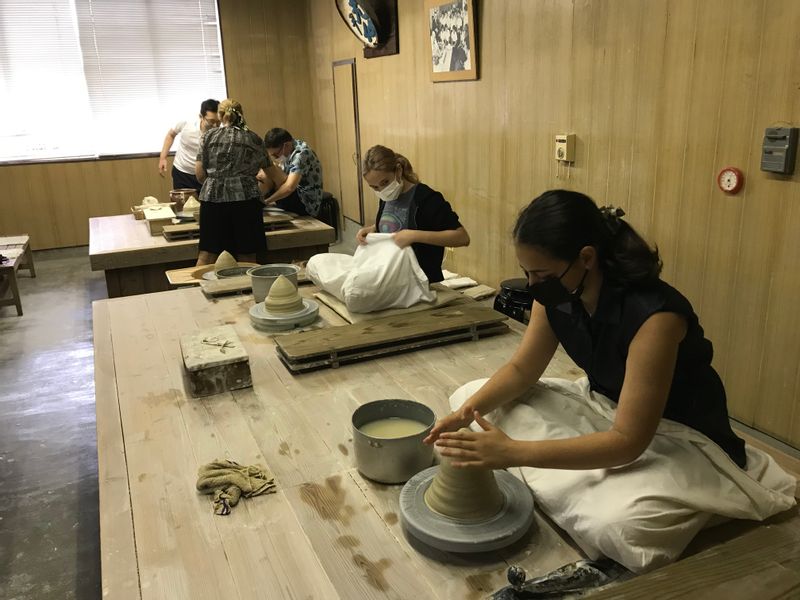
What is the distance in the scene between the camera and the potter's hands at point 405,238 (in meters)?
2.69

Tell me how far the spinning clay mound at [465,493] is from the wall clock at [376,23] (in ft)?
13.4

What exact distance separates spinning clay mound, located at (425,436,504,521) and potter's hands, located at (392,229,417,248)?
1.49 metres

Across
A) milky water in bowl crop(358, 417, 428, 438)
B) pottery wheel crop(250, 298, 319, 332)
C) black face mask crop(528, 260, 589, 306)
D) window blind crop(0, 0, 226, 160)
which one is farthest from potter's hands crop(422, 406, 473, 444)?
window blind crop(0, 0, 226, 160)

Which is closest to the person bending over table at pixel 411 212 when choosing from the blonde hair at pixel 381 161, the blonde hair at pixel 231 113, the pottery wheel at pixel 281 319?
the blonde hair at pixel 381 161

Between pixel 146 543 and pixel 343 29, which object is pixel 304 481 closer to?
pixel 146 543

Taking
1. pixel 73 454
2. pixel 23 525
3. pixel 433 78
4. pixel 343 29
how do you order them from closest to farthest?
pixel 23 525 → pixel 73 454 → pixel 433 78 → pixel 343 29

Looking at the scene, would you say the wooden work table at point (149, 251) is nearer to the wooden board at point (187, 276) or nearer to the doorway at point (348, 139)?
the wooden board at point (187, 276)

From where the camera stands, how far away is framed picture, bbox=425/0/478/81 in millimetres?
3758

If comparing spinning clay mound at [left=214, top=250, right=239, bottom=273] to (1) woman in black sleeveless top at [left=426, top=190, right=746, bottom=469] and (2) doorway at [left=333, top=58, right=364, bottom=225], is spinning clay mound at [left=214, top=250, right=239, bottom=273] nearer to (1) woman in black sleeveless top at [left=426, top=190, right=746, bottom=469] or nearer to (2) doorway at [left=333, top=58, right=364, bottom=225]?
(1) woman in black sleeveless top at [left=426, top=190, right=746, bottom=469]

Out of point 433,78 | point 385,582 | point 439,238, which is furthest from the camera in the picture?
point 433,78

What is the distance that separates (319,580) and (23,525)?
69.5 inches

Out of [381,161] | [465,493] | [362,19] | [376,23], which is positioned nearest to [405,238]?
[381,161]

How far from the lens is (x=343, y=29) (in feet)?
19.7

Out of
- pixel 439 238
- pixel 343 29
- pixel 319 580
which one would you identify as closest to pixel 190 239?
pixel 439 238
